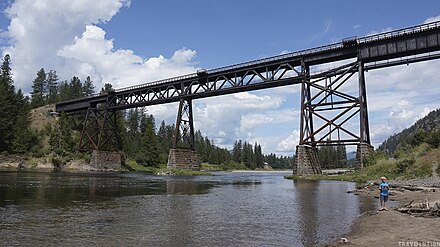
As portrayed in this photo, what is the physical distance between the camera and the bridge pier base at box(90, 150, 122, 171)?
274 ft

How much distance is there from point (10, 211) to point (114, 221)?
19.0ft

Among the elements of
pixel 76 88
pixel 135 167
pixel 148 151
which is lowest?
pixel 135 167

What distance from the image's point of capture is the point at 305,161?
4903 cm

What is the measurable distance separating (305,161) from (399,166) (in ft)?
48.5

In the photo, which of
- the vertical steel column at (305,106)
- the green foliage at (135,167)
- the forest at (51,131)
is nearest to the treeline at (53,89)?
the forest at (51,131)

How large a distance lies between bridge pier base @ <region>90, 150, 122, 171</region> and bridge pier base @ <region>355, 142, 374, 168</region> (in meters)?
60.4

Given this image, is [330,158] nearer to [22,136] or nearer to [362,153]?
[362,153]

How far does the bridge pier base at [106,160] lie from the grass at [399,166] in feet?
187

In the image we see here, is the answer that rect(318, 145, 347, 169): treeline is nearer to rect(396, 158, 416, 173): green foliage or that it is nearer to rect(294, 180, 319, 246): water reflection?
rect(396, 158, 416, 173): green foliage

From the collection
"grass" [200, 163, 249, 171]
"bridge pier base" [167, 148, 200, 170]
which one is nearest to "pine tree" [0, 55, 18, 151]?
"bridge pier base" [167, 148, 200, 170]

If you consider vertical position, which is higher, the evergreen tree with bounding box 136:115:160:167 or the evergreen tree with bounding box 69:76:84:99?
the evergreen tree with bounding box 69:76:84:99

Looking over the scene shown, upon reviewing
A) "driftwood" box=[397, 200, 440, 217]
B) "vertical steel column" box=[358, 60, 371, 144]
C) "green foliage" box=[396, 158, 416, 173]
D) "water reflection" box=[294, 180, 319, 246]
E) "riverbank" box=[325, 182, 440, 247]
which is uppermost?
"vertical steel column" box=[358, 60, 371, 144]

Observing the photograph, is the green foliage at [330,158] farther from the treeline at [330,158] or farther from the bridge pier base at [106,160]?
the bridge pier base at [106,160]

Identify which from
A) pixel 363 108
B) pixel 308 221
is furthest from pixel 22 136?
pixel 308 221
